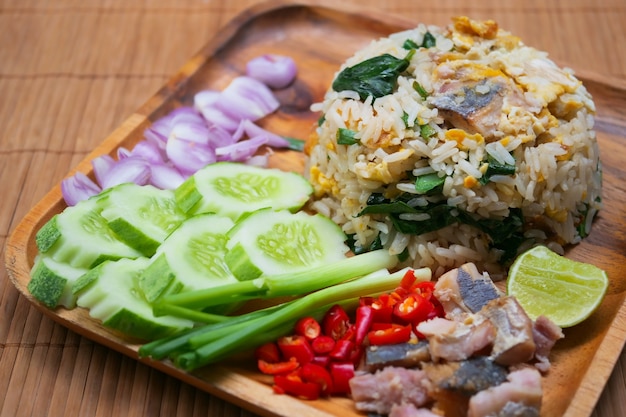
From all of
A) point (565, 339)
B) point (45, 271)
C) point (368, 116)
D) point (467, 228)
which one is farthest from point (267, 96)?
point (565, 339)

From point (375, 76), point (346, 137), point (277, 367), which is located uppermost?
point (375, 76)

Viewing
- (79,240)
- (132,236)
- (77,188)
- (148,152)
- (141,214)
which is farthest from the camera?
(148,152)

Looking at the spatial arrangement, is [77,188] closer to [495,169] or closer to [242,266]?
[242,266]

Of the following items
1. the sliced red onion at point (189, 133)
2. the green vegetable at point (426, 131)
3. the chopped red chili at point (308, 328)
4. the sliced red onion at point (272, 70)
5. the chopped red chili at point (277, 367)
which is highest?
the green vegetable at point (426, 131)

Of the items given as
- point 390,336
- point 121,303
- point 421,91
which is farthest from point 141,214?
point 421,91

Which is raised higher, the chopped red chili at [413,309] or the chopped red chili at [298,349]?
the chopped red chili at [413,309]

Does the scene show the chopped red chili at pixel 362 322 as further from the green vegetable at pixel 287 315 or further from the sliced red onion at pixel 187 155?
the sliced red onion at pixel 187 155

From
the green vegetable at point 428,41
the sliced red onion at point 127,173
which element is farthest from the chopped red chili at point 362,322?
the green vegetable at point 428,41
